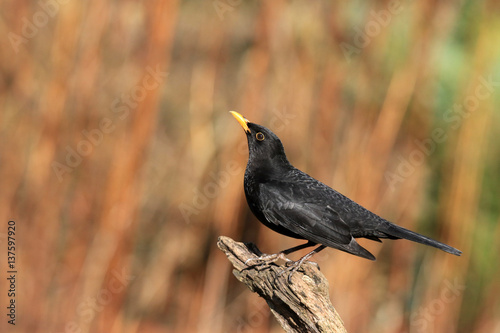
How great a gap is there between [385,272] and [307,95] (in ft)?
4.53

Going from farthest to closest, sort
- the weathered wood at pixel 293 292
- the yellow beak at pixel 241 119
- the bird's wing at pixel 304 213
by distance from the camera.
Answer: the yellow beak at pixel 241 119 → the bird's wing at pixel 304 213 → the weathered wood at pixel 293 292

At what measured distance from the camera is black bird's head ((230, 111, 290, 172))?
404cm

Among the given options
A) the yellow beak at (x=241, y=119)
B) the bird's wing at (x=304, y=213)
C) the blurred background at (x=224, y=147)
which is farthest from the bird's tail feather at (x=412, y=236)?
the yellow beak at (x=241, y=119)

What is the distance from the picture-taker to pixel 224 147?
14.2 ft

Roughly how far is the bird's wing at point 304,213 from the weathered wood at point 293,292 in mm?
190

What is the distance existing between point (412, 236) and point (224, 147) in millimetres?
1378

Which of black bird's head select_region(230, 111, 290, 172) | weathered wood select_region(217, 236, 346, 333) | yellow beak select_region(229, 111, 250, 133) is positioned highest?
yellow beak select_region(229, 111, 250, 133)

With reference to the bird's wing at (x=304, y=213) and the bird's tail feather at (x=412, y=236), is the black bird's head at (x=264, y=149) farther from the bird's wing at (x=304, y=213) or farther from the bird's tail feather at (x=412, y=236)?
the bird's tail feather at (x=412, y=236)

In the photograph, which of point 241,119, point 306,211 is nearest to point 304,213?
point 306,211

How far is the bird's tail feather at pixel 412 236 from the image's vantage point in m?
3.50

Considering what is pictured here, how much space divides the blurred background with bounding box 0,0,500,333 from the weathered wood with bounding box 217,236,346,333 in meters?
0.64

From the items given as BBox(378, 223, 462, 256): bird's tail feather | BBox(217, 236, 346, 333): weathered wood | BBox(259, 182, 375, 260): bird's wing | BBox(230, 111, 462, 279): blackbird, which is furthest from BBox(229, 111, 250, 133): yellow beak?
BBox(378, 223, 462, 256): bird's tail feather

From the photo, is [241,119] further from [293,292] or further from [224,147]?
[293,292]

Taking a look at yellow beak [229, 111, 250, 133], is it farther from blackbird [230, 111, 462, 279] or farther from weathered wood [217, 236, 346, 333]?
weathered wood [217, 236, 346, 333]
